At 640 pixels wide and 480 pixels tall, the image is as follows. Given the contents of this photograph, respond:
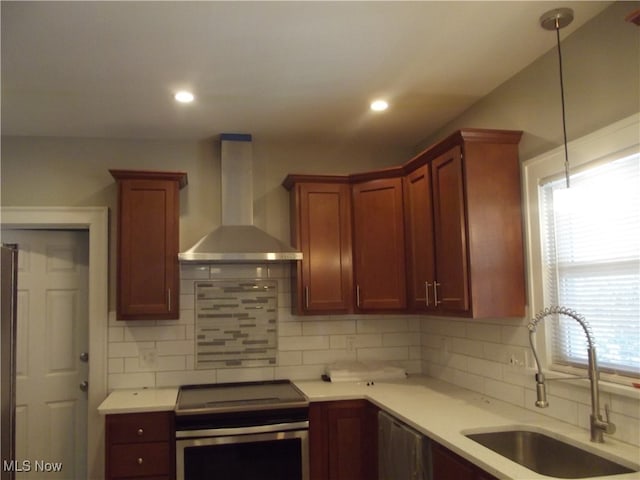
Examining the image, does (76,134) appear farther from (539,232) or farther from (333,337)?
(539,232)

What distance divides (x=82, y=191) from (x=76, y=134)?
397 mm

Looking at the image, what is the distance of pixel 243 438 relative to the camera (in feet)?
10.2

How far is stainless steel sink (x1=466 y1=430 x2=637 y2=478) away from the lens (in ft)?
6.95

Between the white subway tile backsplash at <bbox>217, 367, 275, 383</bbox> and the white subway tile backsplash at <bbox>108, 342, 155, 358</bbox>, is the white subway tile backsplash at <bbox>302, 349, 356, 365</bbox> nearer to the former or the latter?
the white subway tile backsplash at <bbox>217, 367, 275, 383</bbox>

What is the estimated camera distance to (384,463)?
3.00 m

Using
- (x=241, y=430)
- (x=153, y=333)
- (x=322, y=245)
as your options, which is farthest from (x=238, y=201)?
(x=241, y=430)

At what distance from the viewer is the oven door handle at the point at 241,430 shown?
9.99 ft

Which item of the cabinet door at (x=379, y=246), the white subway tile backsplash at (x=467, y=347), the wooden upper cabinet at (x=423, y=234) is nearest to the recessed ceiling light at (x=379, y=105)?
the wooden upper cabinet at (x=423, y=234)

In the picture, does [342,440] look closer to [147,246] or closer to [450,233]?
[450,233]

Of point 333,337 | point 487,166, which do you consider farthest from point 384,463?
point 487,166

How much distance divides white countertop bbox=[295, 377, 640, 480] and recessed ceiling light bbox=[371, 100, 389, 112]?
178 centimetres

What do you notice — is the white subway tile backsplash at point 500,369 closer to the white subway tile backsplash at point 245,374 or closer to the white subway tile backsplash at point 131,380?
the white subway tile backsplash at point 245,374

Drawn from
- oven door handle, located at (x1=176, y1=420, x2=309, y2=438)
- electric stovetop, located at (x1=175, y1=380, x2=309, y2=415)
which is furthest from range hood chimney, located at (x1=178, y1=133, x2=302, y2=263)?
oven door handle, located at (x1=176, y1=420, x2=309, y2=438)

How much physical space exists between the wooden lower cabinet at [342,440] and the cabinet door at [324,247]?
2.30ft
